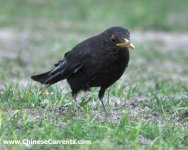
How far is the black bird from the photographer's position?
26.8ft

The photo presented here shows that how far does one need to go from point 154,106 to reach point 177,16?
12.5 meters

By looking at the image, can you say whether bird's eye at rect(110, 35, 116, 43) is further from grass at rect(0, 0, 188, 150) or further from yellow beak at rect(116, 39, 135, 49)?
grass at rect(0, 0, 188, 150)

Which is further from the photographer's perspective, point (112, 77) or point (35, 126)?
point (112, 77)

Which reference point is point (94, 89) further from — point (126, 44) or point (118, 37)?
point (126, 44)

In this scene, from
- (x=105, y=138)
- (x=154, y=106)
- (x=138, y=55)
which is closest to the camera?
(x=105, y=138)

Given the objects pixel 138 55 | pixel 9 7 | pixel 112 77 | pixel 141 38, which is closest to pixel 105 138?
pixel 112 77

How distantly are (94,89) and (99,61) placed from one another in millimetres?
1785

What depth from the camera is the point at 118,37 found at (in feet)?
27.0

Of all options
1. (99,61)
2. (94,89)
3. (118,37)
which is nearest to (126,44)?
(118,37)

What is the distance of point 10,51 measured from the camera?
15.8 m

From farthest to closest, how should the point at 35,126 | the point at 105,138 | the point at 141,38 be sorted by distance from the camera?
the point at 141,38 → the point at 35,126 → the point at 105,138

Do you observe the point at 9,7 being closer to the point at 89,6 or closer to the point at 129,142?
the point at 89,6

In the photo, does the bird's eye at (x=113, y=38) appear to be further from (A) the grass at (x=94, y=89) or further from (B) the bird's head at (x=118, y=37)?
(A) the grass at (x=94, y=89)

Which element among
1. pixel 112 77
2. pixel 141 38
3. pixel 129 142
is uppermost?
pixel 141 38
